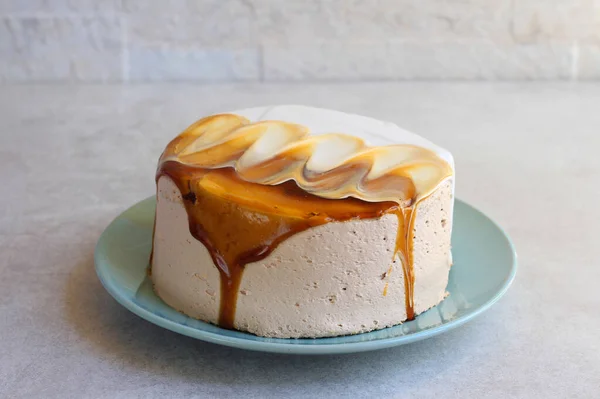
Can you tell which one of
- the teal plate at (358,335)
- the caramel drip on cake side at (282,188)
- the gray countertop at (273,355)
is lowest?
the gray countertop at (273,355)

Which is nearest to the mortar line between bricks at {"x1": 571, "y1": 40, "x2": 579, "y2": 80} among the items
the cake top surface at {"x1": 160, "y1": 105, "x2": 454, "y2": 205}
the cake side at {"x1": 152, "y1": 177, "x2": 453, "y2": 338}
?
the cake top surface at {"x1": 160, "y1": 105, "x2": 454, "y2": 205}

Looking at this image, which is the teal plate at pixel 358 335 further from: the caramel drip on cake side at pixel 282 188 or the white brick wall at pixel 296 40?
the white brick wall at pixel 296 40

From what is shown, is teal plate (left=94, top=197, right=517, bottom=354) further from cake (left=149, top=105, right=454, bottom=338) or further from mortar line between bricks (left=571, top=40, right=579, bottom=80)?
mortar line between bricks (left=571, top=40, right=579, bottom=80)

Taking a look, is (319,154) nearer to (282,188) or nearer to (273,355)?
(282,188)

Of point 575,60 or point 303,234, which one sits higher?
point 303,234

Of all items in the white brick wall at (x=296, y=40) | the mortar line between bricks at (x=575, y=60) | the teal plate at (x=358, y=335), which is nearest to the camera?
the teal plate at (x=358, y=335)

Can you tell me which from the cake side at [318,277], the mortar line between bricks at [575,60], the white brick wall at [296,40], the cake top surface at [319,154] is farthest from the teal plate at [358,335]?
the mortar line between bricks at [575,60]

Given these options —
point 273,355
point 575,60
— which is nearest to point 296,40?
point 575,60

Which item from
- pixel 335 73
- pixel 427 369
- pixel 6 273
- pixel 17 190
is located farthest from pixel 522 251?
pixel 335 73
